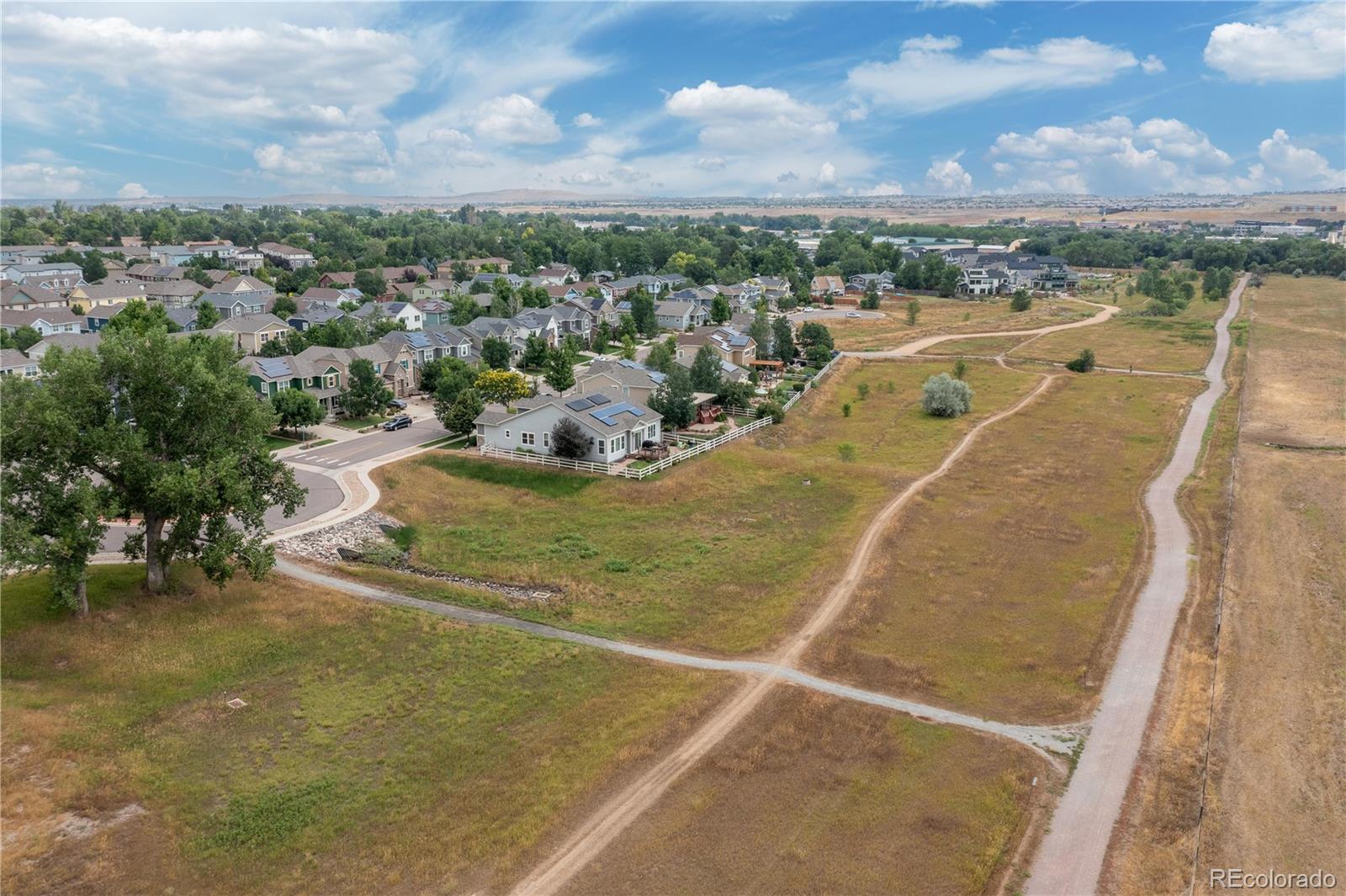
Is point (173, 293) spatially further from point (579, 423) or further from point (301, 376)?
point (579, 423)

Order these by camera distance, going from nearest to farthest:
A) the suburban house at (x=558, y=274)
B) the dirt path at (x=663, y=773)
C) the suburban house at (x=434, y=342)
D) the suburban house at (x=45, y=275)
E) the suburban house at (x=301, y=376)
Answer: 1. the dirt path at (x=663, y=773)
2. the suburban house at (x=301, y=376)
3. the suburban house at (x=434, y=342)
4. the suburban house at (x=45, y=275)
5. the suburban house at (x=558, y=274)

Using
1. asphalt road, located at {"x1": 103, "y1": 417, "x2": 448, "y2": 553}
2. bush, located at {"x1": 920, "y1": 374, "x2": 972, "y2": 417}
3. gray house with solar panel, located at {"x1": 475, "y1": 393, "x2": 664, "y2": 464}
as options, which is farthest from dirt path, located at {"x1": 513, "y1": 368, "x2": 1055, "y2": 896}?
bush, located at {"x1": 920, "y1": 374, "x2": 972, "y2": 417}

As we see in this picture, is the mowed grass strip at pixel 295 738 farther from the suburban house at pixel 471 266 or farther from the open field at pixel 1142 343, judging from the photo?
the suburban house at pixel 471 266

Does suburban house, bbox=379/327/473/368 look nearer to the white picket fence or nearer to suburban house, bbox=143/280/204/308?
the white picket fence

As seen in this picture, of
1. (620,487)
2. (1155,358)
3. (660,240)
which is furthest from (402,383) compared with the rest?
(660,240)

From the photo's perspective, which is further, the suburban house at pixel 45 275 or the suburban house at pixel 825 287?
the suburban house at pixel 825 287

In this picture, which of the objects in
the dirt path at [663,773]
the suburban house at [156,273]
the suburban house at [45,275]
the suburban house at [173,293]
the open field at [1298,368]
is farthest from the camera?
the suburban house at [156,273]

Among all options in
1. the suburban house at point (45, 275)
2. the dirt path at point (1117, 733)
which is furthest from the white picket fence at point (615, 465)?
the suburban house at point (45, 275)
